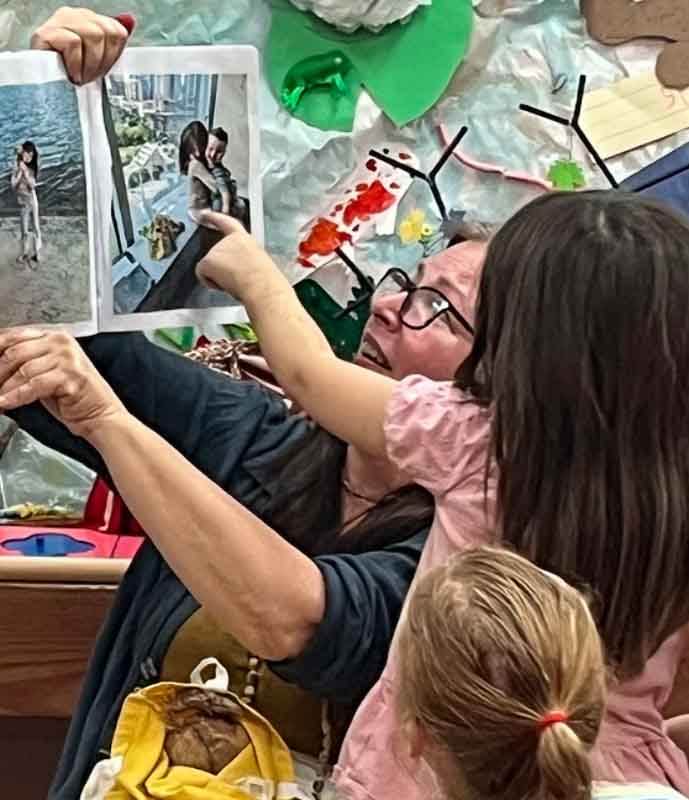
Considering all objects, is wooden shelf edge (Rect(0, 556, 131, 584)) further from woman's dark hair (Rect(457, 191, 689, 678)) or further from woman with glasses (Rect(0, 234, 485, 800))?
woman's dark hair (Rect(457, 191, 689, 678))

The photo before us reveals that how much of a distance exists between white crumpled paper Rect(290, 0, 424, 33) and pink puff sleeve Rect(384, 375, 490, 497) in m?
0.89

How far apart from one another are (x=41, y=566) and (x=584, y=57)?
0.95 metres

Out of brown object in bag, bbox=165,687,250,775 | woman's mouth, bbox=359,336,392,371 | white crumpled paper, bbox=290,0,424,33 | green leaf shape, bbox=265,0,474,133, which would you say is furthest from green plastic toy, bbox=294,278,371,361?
brown object in bag, bbox=165,687,250,775

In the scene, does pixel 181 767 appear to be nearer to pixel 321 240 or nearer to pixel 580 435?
pixel 580 435

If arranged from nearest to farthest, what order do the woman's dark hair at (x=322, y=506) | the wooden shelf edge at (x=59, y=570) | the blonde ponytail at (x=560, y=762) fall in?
the blonde ponytail at (x=560, y=762), the woman's dark hair at (x=322, y=506), the wooden shelf edge at (x=59, y=570)

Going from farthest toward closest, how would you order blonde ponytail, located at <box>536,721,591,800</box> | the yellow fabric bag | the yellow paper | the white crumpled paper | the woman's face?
the yellow paper < the white crumpled paper < the woman's face < the yellow fabric bag < blonde ponytail, located at <box>536,721,591,800</box>

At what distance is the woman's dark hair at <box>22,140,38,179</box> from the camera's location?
1.17m

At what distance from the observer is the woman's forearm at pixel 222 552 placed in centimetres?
99

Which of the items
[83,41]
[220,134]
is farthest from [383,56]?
[83,41]

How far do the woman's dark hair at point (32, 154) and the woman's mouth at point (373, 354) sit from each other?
0.33m

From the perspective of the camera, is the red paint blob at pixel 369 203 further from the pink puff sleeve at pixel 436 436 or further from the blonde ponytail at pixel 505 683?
the blonde ponytail at pixel 505 683

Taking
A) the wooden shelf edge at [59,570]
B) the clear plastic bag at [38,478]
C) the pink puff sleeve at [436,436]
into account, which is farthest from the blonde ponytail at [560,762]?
the clear plastic bag at [38,478]

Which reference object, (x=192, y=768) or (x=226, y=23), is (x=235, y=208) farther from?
(x=226, y=23)

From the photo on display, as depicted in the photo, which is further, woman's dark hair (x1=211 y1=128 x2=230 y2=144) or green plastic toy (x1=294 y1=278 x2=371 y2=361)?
green plastic toy (x1=294 y1=278 x2=371 y2=361)
